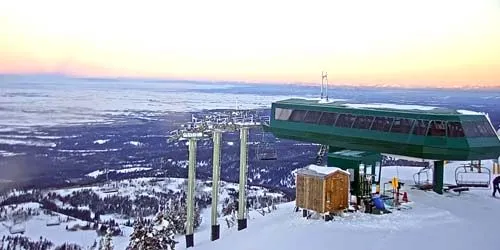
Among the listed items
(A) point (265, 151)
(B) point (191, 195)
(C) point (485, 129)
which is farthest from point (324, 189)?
(A) point (265, 151)

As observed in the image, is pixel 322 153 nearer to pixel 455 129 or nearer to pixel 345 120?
pixel 345 120

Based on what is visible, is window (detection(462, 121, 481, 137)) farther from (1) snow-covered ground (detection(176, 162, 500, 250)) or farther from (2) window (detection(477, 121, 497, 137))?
(1) snow-covered ground (detection(176, 162, 500, 250))

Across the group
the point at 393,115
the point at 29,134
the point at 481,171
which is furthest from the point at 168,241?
the point at 29,134

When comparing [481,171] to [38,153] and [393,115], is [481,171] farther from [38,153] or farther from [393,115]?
[38,153]

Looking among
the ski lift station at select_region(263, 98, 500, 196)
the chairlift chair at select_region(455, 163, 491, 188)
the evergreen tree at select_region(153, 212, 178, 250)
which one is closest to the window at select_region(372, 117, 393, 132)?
the ski lift station at select_region(263, 98, 500, 196)

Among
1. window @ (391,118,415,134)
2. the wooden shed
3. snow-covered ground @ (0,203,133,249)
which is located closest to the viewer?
the wooden shed

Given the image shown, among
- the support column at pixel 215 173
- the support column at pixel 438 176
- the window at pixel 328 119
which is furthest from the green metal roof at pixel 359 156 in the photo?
the support column at pixel 215 173
